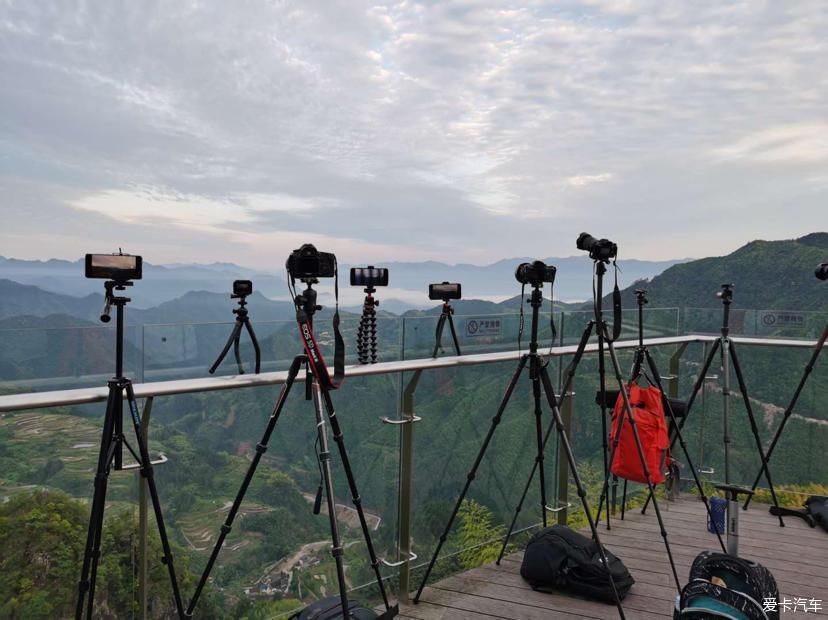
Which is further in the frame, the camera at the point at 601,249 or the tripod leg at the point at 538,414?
the tripod leg at the point at 538,414

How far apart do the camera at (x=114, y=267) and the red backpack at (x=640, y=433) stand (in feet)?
8.63

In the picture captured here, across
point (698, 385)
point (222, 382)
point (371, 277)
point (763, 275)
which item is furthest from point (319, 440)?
point (763, 275)

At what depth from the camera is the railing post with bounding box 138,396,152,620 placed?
1.98 metres

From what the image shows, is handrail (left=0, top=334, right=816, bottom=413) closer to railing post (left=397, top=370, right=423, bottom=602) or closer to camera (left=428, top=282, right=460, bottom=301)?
railing post (left=397, top=370, right=423, bottom=602)

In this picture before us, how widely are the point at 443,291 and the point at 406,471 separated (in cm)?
116

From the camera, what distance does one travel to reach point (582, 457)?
369 cm

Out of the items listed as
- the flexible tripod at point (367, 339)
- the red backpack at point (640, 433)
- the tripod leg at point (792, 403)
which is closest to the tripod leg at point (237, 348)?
the flexible tripod at point (367, 339)

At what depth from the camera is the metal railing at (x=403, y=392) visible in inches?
73.4

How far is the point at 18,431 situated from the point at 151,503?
50 cm

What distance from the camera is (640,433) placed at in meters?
3.29

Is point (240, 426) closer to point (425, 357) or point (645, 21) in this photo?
point (425, 357)

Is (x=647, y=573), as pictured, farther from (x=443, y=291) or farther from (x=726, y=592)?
(x=443, y=291)

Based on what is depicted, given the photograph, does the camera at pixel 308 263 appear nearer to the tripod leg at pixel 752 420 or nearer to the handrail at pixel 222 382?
the handrail at pixel 222 382

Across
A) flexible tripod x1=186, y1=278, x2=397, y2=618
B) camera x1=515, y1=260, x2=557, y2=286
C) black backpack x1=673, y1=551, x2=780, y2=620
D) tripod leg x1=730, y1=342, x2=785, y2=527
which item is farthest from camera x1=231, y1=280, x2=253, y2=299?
tripod leg x1=730, y1=342, x2=785, y2=527
